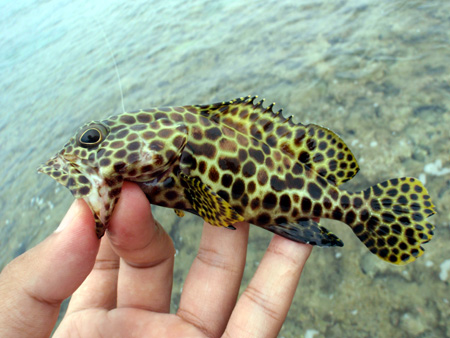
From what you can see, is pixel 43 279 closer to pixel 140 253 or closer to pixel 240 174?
pixel 140 253

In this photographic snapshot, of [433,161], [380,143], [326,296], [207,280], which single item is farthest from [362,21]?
[207,280]

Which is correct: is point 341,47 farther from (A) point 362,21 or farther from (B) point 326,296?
(B) point 326,296

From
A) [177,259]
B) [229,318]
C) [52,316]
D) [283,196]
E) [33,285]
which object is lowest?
[177,259]

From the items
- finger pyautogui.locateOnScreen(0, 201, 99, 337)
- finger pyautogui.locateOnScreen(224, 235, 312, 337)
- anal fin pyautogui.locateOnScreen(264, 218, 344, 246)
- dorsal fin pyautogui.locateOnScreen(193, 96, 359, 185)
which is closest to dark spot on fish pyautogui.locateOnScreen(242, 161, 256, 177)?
dorsal fin pyautogui.locateOnScreen(193, 96, 359, 185)

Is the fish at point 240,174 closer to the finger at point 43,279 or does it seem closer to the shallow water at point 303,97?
the finger at point 43,279

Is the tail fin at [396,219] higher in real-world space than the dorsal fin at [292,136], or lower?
lower

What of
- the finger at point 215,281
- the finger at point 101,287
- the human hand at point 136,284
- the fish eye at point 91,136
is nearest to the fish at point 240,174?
the fish eye at point 91,136

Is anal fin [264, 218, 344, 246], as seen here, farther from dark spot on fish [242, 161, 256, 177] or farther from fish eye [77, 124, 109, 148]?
fish eye [77, 124, 109, 148]
